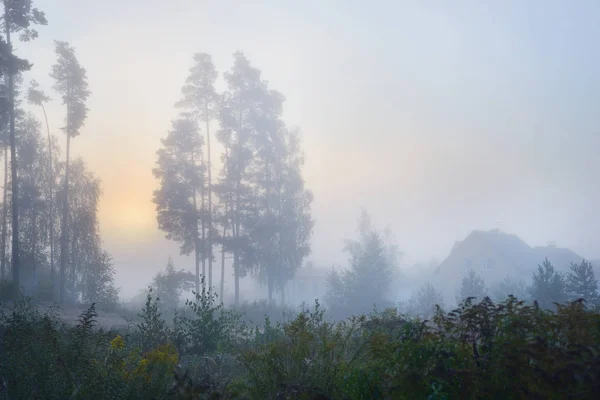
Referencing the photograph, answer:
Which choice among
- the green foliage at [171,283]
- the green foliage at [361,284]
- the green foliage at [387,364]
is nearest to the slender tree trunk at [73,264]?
the green foliage at [171,283]

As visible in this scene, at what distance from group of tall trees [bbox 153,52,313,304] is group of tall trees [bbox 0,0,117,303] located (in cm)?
611

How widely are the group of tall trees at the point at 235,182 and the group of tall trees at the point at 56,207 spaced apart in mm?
6106

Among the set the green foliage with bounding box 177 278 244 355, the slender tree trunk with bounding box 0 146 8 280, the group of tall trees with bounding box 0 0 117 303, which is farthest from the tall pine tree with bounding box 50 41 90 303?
the green foliage with bounding box 177 278 244 355

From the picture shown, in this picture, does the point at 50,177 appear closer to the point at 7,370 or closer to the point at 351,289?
the point at 351,289

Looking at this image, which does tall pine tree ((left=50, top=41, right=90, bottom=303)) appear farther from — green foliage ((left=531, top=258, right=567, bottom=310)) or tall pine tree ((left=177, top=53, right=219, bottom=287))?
green foliage ((left=531, top=258, right=567, bottom=310))

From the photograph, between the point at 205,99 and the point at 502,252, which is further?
the point at 502,252

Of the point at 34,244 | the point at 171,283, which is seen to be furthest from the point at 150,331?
the point at 34,244

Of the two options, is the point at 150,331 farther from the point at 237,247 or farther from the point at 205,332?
the point at 237,247

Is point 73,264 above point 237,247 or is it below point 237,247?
below

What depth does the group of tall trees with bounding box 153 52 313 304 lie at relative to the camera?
1382 inches

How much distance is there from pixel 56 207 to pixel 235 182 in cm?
1458

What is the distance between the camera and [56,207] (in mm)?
36531

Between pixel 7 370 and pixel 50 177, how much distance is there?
3568cm

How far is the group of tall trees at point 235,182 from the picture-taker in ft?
115
